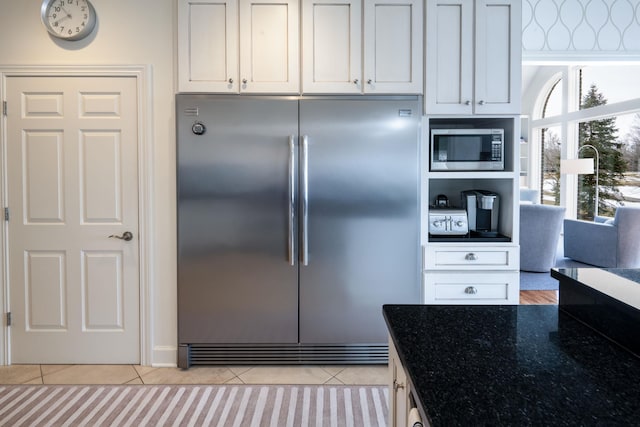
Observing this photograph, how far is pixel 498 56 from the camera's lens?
2.36m

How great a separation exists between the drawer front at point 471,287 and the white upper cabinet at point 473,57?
1.04 metres

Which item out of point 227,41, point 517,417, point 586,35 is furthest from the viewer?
point 586,35

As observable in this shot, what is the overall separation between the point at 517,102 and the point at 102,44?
2.66 m

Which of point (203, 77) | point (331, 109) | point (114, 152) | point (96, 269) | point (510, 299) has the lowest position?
point (510, 299)

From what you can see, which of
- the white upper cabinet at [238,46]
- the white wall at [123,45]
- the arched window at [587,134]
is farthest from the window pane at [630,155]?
the white wall at [123,45]

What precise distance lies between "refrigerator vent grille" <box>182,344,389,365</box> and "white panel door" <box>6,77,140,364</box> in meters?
0.48

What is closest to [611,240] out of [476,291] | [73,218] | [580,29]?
[580,29]

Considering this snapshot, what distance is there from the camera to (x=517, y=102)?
2.38 m

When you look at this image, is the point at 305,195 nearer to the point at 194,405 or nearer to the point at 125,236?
the point at 125,236

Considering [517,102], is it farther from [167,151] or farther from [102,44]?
[102,44]

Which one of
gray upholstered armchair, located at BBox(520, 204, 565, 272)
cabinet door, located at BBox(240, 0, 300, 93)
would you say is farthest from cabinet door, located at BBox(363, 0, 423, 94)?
gray upholstered armchair, located at BBox(520, 204, 565, 272)

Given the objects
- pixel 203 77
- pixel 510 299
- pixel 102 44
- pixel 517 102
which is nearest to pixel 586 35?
pixel 517 102

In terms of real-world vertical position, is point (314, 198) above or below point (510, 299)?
above

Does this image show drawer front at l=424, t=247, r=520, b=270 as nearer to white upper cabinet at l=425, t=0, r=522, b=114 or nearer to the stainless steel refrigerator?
the stainless steel refrigerator
